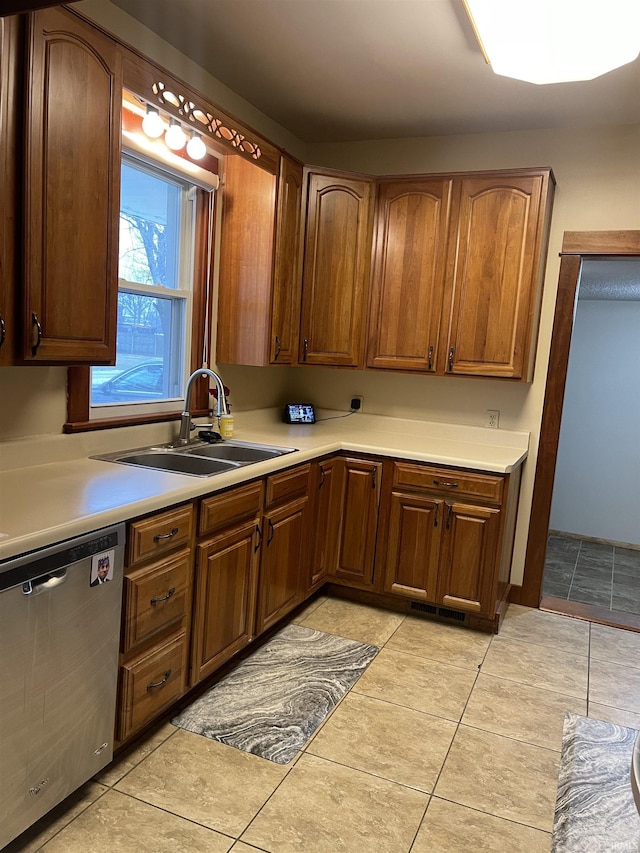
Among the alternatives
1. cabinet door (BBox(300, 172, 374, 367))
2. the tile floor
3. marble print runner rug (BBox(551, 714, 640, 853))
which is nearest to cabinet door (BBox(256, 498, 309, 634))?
cabinet door (BBox(300, 172, 374, 367))

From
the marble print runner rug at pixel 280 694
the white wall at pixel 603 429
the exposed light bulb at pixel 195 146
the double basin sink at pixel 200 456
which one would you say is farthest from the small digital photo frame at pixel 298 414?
the white wall at pixel 603 429

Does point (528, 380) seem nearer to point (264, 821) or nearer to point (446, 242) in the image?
point (446, 242)

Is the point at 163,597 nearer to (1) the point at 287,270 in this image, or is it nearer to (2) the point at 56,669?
(2) the point at 56,669

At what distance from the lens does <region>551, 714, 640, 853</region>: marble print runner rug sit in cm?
185

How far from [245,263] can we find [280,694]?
6.79ft

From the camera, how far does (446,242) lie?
3.32 m

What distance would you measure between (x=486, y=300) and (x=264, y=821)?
2.53 m

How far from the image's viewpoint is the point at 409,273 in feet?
11.2

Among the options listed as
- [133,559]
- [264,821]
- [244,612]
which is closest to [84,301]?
[133,559]

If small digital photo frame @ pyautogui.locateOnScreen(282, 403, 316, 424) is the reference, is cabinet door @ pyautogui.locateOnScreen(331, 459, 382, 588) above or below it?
below

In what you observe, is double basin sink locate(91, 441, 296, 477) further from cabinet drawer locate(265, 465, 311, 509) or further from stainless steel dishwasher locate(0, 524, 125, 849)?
stainless steel dishwasher locate(0, 524, 125, 849)

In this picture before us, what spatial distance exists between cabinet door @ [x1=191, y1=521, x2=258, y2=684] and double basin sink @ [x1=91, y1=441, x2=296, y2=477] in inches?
11.4

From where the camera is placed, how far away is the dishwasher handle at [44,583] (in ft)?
4.96

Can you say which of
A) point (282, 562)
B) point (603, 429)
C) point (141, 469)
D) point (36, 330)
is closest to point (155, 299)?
point (141, 469)
